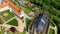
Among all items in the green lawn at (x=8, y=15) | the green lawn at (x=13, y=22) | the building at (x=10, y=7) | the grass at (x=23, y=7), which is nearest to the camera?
the green lawn at (x=13, y=22)

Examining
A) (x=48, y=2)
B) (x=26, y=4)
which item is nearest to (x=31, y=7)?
(x=26, y=4)

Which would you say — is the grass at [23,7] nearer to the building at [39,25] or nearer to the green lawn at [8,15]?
Result: the green lawn at [8,15]

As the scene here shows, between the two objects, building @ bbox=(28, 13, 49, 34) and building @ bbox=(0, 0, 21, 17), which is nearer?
building @ bbox=(28, 13, 49, 34)

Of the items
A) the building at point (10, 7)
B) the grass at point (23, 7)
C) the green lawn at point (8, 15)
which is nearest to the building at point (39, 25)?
the grass at point (23, 7)

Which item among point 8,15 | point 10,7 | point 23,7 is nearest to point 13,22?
point 8,15

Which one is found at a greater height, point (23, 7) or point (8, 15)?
point (23, 7)

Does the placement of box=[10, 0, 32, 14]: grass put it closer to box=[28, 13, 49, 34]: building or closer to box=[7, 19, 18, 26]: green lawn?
box=[28, 13, 49, 34]: building

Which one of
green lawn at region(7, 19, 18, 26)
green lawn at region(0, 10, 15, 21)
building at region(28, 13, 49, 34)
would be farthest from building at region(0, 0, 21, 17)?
building at region(28, 13, 49, 34)

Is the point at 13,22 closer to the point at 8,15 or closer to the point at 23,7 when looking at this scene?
the point at 8,15
